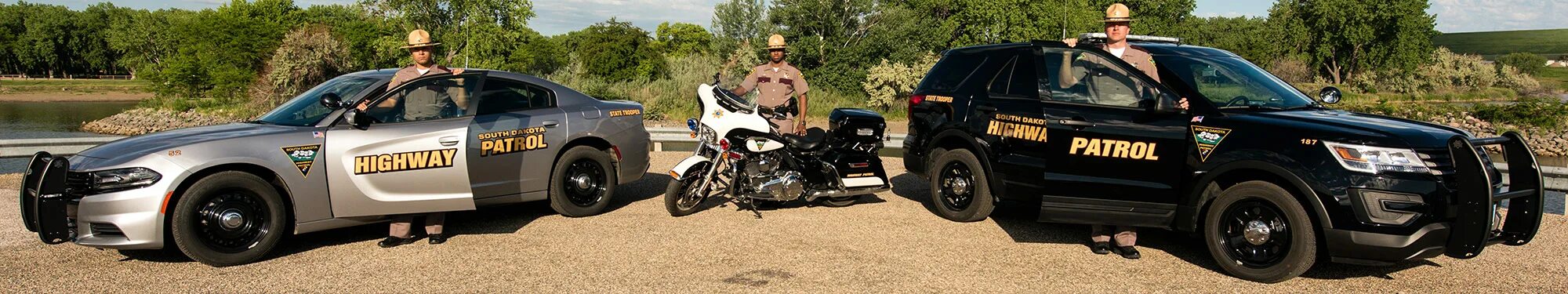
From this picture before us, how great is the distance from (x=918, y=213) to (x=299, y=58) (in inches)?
1825

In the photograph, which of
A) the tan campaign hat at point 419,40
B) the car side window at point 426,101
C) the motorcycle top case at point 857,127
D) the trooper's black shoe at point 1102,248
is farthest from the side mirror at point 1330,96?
the tan campaign hat at point 419,40

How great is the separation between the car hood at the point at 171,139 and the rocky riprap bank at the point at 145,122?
44538 mm

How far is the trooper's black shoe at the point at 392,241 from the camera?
739cm

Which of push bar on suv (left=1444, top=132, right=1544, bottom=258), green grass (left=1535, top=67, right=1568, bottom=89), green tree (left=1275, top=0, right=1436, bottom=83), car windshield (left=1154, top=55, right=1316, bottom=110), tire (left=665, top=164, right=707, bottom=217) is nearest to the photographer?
Answer: push bar on suv (left=1444, top=132, right=1544, bottom=258)

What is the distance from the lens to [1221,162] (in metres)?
6.11

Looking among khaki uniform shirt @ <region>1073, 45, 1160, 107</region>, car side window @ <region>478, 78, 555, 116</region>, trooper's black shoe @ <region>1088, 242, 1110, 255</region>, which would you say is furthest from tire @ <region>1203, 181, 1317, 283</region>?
car side window @ <region>478, 78, 555, 116</region>

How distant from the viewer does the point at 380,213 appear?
23.7 ft

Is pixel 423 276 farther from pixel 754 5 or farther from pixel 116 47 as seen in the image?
pixel 116 47

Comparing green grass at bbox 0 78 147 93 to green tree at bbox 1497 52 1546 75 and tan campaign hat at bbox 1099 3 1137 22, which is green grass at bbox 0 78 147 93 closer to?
tan campaign hat at bbox 1099 3 1137 22

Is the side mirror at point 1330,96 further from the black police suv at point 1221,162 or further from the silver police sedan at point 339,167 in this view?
the silver police sedan at point 339,167

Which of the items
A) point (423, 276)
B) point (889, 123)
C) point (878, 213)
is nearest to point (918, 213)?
point (878, 213)

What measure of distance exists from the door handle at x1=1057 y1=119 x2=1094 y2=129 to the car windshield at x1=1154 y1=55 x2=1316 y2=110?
67 centimetres

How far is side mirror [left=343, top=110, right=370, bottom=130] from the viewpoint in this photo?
7035 mm

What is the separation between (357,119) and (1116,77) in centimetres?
525
